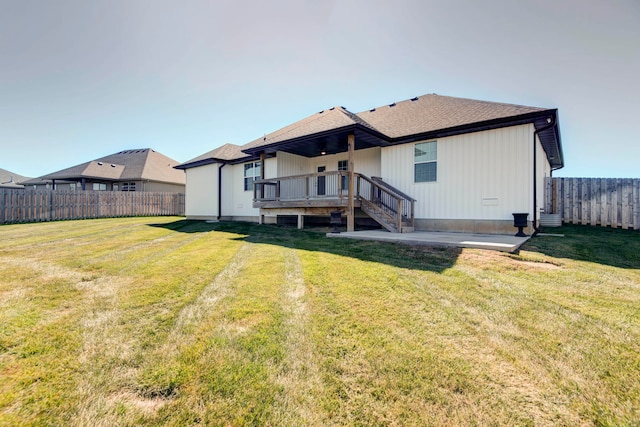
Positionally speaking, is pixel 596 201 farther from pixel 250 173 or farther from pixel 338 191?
pixel 250 173

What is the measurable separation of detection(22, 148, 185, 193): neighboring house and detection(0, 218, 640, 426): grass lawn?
71.5 feet

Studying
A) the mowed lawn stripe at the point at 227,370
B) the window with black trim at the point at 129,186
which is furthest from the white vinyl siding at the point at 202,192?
the mowed lawn stripe at the point at 227,370

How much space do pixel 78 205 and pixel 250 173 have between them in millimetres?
11829

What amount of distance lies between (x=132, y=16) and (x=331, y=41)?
6.45 m

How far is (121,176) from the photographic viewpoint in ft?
74.9

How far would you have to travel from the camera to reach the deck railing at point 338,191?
29.8 feet

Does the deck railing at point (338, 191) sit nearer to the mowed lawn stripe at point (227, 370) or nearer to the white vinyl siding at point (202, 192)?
the white vinyl siding at point (202, 192)

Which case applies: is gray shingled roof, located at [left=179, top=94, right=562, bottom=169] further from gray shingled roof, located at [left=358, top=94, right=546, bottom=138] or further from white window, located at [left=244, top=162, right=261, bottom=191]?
white window, located at [left=244, top=162, right=261, bottom=191]

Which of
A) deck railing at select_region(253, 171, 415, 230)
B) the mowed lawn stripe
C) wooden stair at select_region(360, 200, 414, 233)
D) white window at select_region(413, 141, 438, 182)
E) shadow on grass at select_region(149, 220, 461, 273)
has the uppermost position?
white window at select_region(413, 141, 438, 182)

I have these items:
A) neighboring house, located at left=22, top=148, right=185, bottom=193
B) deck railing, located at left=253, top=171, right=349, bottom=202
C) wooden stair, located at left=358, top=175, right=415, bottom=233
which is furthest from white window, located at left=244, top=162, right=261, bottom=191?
neighboring house, located at left=22, top=148, right=185, bottom=193

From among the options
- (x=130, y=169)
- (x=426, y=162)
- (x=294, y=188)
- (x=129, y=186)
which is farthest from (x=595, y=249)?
(x=130, y=169)

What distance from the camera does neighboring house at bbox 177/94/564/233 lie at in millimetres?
7781

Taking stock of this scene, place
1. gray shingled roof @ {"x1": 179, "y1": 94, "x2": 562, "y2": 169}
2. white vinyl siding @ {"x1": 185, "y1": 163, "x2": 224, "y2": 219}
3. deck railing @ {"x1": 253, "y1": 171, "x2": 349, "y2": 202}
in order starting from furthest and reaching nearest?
white vinyl siding @ {"x1": 185, "y1": 163, "x2": 224, "y2": 219}, deck railing @ {"x1": 253, "y1": 171, "x2": 349, "y2": 202}, gray shingled roof @ {"x1": 179, "y1": 94, "x2": 562, "y2": 169}

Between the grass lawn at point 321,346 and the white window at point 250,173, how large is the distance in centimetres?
988
